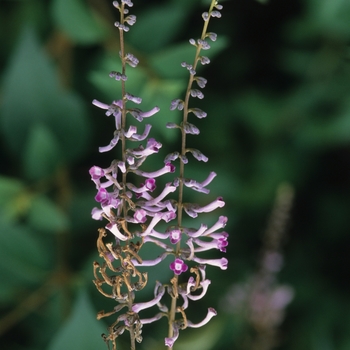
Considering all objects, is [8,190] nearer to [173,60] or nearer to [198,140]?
[173,60]

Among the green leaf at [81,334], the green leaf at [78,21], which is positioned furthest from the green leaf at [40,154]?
the green leaf at [81,334]

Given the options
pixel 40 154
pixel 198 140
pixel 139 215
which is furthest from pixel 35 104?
pixel 139 215

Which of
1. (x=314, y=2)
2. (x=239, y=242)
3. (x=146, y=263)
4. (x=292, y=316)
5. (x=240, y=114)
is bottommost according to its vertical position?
(x=292, y=316)

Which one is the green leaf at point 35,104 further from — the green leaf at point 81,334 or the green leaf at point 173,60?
the green leaf at point 81,334

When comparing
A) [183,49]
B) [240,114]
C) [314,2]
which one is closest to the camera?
[183,49]

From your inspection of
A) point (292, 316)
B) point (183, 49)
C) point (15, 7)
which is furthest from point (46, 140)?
point (292, 316)

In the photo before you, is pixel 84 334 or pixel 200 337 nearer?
pixel 84 334

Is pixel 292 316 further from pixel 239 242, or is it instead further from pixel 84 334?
pixel 84 334

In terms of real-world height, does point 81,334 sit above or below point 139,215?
below
